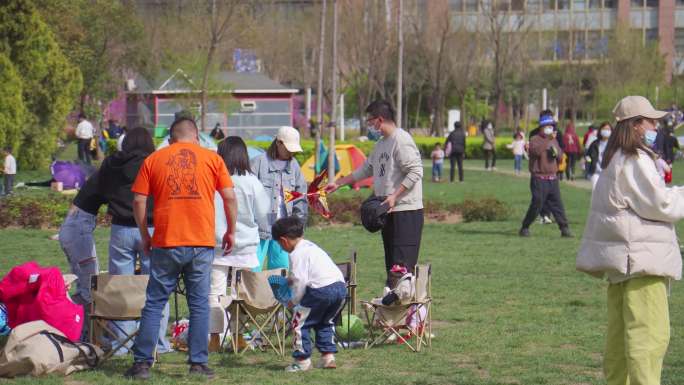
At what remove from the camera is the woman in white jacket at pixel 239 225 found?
852 cm

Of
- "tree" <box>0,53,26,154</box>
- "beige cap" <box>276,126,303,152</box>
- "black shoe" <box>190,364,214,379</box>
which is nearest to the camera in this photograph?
"black shoe" <box>190,364,214,379</box>

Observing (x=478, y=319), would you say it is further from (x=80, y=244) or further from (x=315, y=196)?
(x=80, y=244)

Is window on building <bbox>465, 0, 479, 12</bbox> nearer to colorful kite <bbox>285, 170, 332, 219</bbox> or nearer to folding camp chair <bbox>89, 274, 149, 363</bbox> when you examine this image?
colorful kite <bbox>285, 170, 332, 219</bbox>

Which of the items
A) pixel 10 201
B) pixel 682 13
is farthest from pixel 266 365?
pixel 682 13

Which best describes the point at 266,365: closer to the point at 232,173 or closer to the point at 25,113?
the point at 232,173

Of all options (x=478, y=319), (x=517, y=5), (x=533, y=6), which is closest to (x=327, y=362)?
(x=478, y=319)

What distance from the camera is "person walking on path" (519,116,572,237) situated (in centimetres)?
1593

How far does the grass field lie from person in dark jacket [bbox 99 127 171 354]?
770 millimetres

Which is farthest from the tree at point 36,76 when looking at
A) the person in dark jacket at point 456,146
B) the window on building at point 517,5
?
the window on building at point 517,5

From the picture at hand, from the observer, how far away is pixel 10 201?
1838 cm

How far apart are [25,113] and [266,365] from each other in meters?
23.7

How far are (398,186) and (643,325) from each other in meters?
3.17

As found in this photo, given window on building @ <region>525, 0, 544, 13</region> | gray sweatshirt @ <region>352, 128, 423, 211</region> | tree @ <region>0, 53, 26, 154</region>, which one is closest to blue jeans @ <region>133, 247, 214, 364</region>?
gray sweatshirt @ <region>352, 128, 423, 211</region>

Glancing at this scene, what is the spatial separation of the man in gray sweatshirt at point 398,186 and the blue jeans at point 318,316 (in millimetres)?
1136
